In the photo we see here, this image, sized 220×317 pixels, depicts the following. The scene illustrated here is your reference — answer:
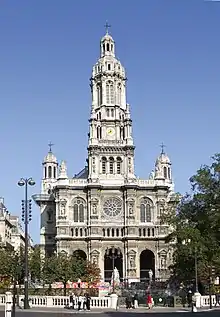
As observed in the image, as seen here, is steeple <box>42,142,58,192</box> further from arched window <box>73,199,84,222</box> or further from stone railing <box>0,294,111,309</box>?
stone railing <box>0,294,111,309</box>

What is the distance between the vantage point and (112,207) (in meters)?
102

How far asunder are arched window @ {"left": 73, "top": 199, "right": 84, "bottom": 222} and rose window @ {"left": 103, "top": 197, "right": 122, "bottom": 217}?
12.0ft

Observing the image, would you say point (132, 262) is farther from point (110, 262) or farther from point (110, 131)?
point (110, 131)

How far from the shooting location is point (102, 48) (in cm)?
11556

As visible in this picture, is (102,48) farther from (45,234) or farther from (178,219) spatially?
(178,219)

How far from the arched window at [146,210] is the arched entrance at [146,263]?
508 cm

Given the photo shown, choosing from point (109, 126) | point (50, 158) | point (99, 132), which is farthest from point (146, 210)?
point (50, 158)

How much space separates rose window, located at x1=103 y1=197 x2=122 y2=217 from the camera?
101250 millimetres

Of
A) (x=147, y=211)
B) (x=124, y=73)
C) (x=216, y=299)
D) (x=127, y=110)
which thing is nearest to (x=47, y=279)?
(x=216, y=299)

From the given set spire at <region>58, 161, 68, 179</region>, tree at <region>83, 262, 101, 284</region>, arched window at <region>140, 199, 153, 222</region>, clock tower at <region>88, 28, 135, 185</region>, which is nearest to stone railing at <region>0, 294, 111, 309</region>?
tree at <region>83, 262, 101, 284</region>

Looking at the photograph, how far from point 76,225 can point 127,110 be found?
21.8 meters

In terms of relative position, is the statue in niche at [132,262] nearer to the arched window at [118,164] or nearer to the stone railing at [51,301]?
the arched window at [118,164]

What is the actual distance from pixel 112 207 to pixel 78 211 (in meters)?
5.45

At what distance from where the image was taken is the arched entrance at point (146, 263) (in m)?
103
